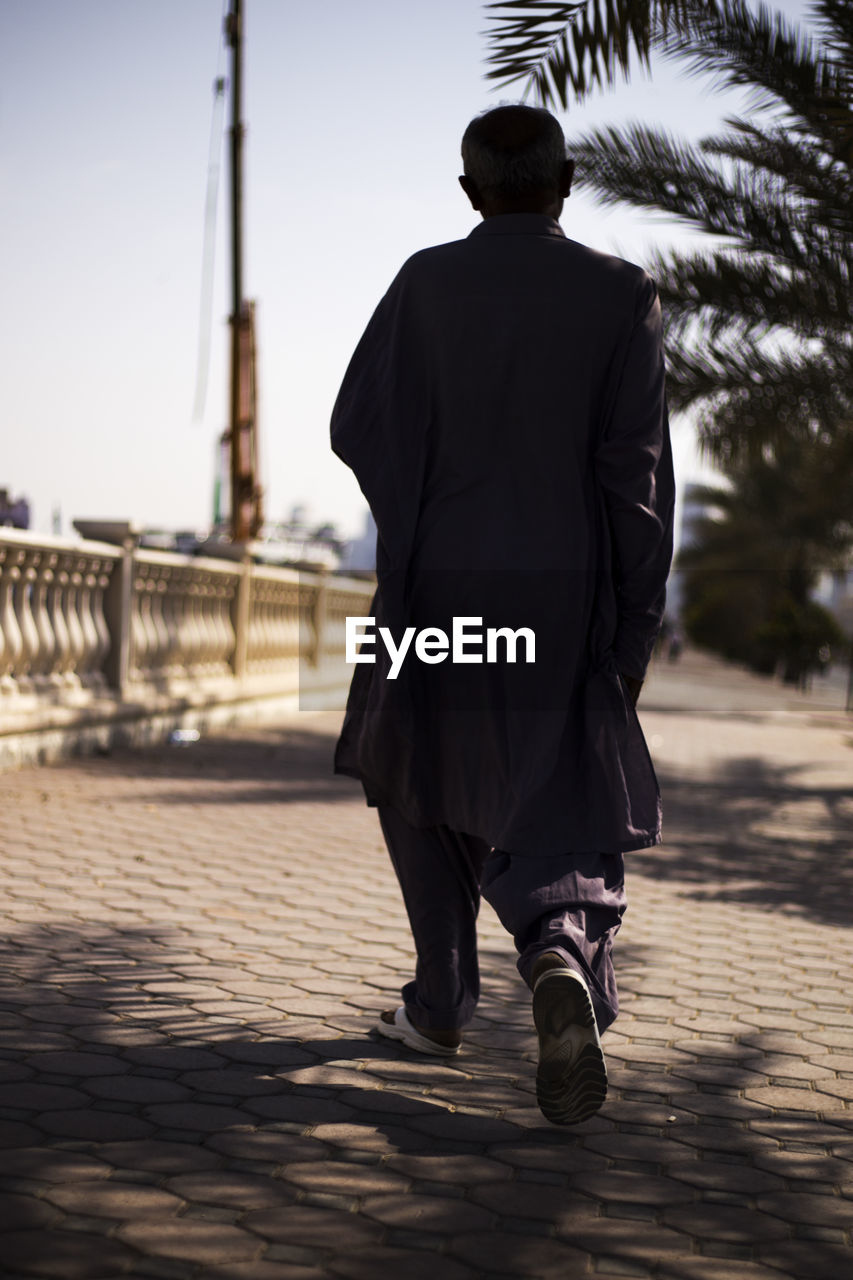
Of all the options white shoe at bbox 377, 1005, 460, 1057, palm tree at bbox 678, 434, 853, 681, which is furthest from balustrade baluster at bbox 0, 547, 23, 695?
palm tree at bbox 678, 434, 853, 681

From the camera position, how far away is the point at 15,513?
52.9ft

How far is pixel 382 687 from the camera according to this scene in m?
3.23

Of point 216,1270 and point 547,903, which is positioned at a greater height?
point 547,903

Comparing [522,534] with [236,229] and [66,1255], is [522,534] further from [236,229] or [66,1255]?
[236,229]

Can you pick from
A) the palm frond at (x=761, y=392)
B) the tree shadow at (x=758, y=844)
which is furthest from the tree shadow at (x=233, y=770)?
the palm frond at (x=761, y=392)

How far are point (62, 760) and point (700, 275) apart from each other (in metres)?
6.37

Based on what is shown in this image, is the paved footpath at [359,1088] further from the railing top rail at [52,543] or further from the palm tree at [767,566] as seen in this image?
the palm tree at [767,566]

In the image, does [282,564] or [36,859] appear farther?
[282,564]

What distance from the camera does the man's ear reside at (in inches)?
130

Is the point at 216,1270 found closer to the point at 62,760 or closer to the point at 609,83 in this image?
the point at 609,83

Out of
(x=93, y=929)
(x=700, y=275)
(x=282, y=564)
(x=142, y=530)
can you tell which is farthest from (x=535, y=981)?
(x=282, y=564)

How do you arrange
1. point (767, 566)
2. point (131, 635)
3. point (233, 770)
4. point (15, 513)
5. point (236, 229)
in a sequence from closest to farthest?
point (233, 770), point (131, 635), point (15, 513), point (236, 229), point (767, 566)

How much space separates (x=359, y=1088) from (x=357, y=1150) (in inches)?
16.5

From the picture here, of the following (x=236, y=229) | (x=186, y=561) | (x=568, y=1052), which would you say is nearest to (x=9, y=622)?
(x=186, y=561)
